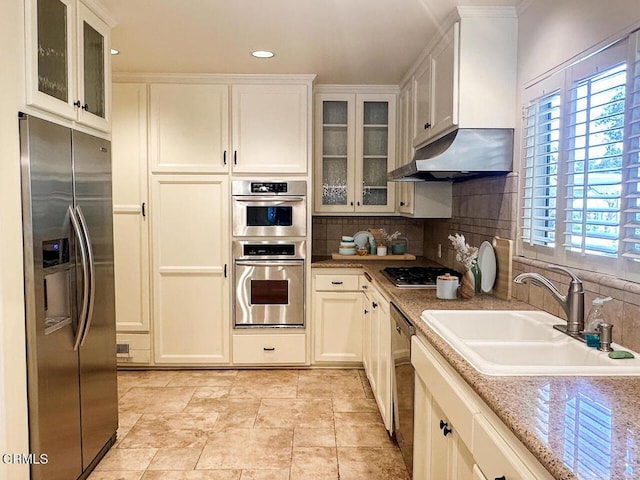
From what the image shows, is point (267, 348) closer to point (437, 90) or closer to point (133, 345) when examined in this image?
point (133, 345)

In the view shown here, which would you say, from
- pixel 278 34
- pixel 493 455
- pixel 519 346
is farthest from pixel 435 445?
pixel 278 34

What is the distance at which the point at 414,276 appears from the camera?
3.33m

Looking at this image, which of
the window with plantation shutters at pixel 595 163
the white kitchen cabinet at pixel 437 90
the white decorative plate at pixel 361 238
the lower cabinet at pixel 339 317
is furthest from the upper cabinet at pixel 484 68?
the white decorative plate at pixel 361 238

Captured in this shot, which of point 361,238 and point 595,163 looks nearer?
point 595,163

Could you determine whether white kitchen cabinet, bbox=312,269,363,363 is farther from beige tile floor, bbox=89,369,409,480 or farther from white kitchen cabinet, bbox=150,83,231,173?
white kitchen cabinet, bbox=150,83,231,173

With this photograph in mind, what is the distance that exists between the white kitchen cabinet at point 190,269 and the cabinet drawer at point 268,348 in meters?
0.11

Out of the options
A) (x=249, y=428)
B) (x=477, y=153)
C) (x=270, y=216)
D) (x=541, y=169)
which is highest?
(x=477, y=153)

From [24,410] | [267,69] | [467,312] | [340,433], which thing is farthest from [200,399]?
[267,69]

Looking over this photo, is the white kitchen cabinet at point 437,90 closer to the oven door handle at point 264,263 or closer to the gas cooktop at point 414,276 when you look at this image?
the gas cooktop at point 414,276

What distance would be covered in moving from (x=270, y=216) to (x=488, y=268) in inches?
76.6

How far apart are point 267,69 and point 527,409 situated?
11.0 feet

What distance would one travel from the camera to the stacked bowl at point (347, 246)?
4.57m

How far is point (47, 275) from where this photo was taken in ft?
6.94

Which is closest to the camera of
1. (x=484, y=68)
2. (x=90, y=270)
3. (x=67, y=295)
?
(x=67, y=295)
